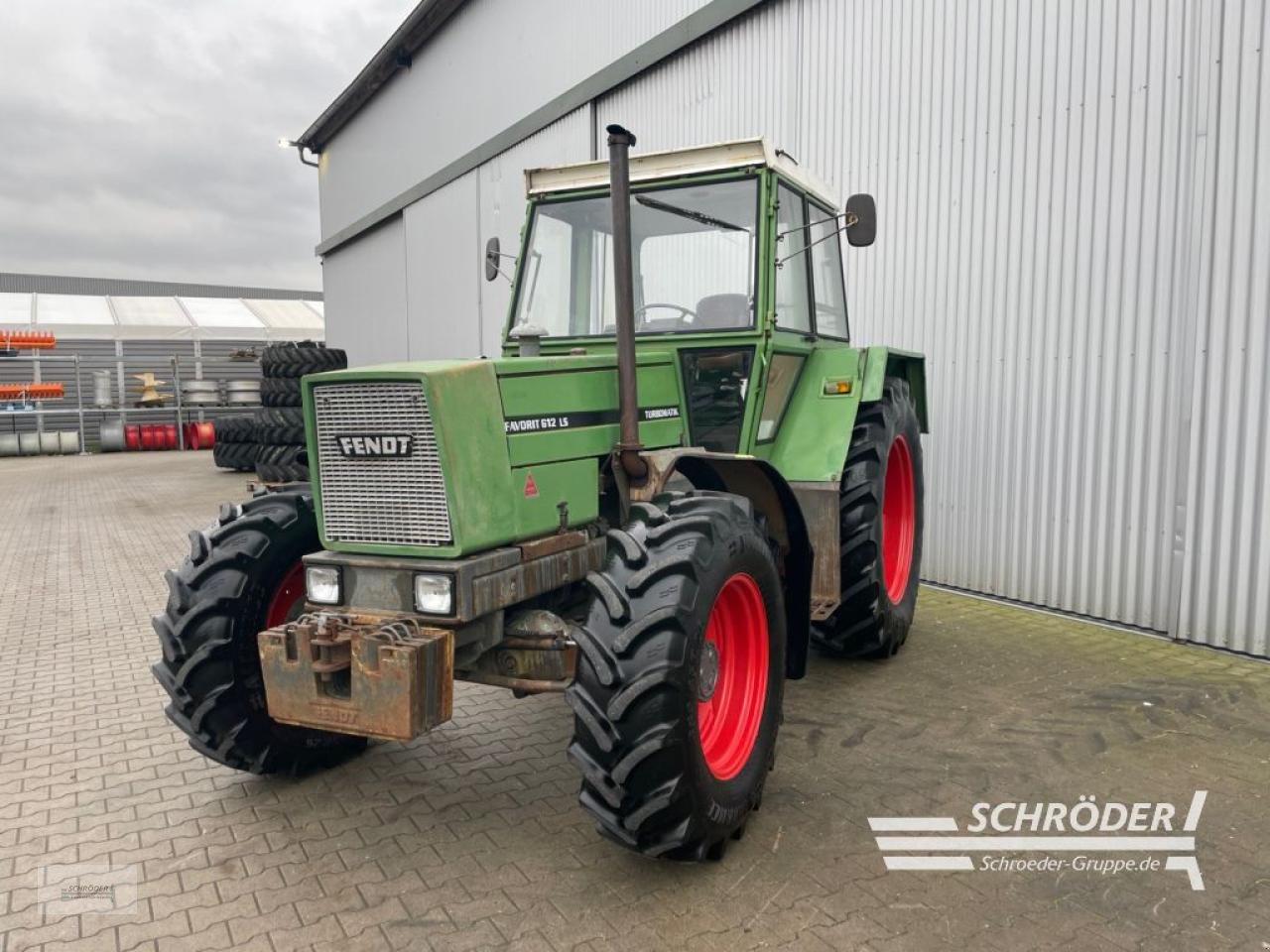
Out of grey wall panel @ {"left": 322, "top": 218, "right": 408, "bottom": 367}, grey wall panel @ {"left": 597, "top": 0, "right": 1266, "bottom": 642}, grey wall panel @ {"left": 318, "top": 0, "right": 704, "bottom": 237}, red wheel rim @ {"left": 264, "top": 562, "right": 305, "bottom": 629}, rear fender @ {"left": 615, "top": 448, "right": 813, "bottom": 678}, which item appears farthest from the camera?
grey wall panel @ {"left": 322, "top": 218, "right": 408, "bottom": 367}

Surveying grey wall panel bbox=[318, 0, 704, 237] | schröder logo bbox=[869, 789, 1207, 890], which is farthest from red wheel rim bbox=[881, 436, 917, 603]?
grey wall panel bbox=[318, 0, 704, 237]

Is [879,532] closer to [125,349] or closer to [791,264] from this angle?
[791,264]

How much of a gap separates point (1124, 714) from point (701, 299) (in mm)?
2674

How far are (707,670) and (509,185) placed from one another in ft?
33.9

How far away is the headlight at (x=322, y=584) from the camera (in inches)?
126

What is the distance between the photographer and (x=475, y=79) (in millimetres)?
13094

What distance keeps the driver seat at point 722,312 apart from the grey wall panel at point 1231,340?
108 inches

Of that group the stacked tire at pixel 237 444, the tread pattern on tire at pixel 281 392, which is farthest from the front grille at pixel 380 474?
the stacked tire at pixel 237 444

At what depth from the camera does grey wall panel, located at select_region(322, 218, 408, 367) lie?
16953 mm

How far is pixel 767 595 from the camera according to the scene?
3.31 metres

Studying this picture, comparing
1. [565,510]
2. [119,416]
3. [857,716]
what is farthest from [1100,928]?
[119,416]

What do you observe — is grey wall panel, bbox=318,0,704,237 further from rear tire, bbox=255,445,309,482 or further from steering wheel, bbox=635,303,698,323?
steering wheel, bbox=635,303,698,323

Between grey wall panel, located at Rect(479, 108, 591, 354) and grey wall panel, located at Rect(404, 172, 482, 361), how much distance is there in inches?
13.5

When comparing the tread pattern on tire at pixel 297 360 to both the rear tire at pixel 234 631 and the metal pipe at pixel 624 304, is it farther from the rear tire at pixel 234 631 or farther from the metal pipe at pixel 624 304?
the metal pipe at pixel 624 304
